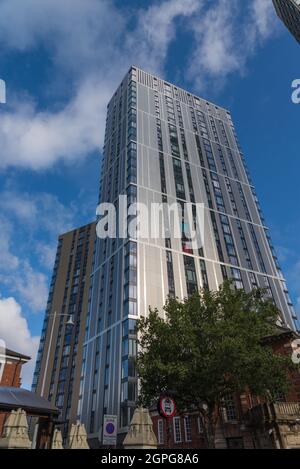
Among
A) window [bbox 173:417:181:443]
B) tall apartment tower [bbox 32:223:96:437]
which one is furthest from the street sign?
tall apartment tower [bbox 32:223:96:437]

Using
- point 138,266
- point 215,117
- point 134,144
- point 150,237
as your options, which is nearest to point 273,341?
point 138,266

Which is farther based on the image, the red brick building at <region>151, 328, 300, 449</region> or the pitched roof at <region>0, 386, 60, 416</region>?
the red brick building at <region>151, 328, 300, 449</region>

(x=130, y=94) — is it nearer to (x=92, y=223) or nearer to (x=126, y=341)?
(x=92, y=223)

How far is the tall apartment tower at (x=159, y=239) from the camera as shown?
5656cm

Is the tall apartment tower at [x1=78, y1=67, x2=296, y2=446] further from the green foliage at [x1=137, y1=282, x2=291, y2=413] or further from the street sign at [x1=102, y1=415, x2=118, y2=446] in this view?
the street sign at [x1=102, y1=415, x2=118, y2=446]

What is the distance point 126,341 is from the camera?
53781 millimetres

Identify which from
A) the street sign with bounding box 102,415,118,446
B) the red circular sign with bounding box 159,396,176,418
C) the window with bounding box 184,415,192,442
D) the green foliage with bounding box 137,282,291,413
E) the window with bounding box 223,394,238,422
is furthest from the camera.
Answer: the window with bounding box 184,415,192,442

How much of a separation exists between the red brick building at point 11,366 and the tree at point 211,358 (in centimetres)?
1855

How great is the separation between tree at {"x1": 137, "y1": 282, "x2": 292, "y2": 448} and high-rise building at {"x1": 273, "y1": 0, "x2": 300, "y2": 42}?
77.2 m

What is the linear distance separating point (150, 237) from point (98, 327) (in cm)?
2014

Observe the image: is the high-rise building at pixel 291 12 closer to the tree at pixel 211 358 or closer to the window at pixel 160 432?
the tree at pixel 211 358

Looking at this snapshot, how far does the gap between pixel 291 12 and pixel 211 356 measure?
287 feet

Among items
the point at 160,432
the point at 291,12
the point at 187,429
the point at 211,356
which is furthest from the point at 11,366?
the point at 291,12

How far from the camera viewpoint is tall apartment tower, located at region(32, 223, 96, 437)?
87562 millimetres
